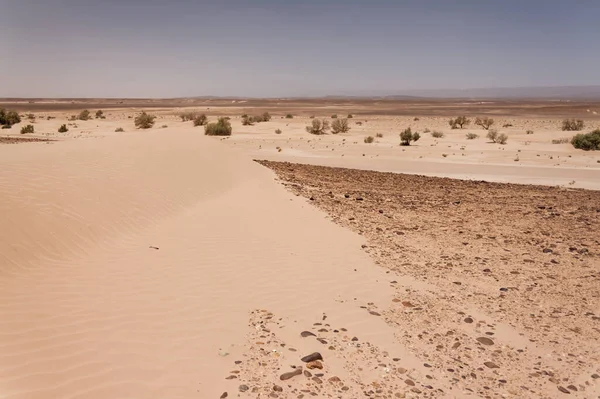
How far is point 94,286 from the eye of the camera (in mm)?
5867

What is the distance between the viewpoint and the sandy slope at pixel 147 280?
4188 millimetres

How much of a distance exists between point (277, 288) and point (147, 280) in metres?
1.76

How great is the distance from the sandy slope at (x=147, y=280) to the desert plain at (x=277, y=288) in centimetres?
3

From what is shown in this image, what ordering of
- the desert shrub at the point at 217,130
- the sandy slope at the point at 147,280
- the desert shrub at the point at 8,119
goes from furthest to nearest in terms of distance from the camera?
the desert shrub at the point at 8,119 → the desert shrub at the point at 217,130 → the sandy slope at the point at 147,280

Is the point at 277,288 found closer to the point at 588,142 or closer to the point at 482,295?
the point at 482,295

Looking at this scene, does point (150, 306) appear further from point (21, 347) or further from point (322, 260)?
point (322, 260)

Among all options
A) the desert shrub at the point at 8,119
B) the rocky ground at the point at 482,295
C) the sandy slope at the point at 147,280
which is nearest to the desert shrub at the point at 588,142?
the rocky ground at the point at 482,295

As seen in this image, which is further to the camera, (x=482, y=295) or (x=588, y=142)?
(x=588, y=142)

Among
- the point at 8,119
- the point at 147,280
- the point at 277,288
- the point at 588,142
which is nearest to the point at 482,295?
the point at 277,288

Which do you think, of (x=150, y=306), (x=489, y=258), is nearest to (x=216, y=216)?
(x=150, y=306)

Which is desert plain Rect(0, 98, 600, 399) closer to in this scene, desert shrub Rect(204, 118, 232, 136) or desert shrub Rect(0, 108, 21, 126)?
desert shrub Rect(204, 118, 232, 136)

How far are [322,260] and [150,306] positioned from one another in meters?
3.12

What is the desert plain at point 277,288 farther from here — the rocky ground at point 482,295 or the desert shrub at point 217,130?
the desert shrub at point 217,130

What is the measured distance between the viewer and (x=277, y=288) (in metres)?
6.39
